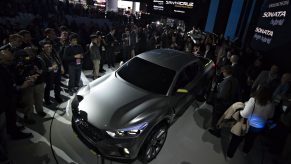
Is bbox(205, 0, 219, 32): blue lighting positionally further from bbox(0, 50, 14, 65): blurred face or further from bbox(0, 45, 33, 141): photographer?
bbox(0, 50, 14, 65): blurred face

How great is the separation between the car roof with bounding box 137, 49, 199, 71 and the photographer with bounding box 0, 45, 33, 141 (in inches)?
111

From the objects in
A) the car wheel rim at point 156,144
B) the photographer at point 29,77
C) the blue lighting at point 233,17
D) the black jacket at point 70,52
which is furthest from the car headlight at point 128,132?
the blue lighting at point 233,17

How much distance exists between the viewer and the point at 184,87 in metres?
4.89

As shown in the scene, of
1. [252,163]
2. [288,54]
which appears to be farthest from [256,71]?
[252,163]

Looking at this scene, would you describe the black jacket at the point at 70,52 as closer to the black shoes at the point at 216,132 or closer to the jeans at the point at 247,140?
the black shoes at the point at 216,132

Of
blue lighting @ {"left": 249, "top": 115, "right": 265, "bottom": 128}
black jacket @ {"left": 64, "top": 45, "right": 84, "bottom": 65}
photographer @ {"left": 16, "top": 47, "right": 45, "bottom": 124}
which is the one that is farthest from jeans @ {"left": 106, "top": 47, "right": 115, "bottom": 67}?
blue lighting @ {"left": 249, "top": 115, "right": 265, "bottom": 128}

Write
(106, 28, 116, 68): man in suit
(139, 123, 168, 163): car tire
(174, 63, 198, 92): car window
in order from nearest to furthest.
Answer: (139, 123, 168, 163): car tire < (174, 63, 198, 92): car window < (106, 28, 116, 68): man in suit

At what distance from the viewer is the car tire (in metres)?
3.80

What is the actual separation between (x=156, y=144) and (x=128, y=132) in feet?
2.80

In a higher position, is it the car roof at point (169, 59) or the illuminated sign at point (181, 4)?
the illuminated sign at point (181, 4)

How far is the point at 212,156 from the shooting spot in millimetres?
4539

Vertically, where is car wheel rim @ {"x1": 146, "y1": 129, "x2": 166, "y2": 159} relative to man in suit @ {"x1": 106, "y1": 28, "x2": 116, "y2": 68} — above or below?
below

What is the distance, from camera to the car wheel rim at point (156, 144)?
392cm

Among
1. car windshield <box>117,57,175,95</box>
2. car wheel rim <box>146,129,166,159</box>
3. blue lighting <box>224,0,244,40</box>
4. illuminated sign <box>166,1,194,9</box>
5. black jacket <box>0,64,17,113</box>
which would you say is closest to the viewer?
black jacket <box>0,64,17,113</box>
